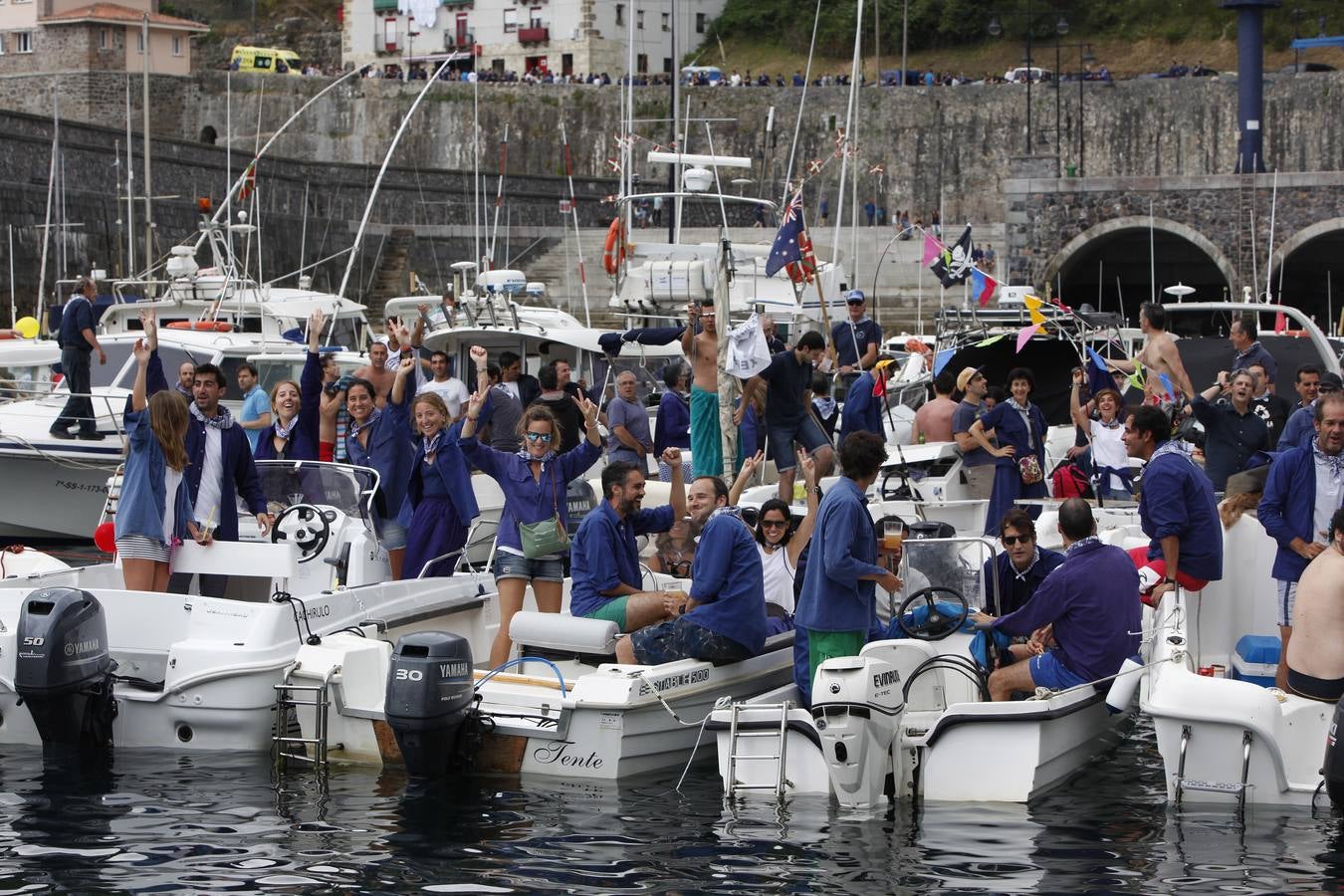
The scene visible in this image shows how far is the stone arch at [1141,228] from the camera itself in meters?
39.9

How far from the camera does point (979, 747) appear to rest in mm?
7504

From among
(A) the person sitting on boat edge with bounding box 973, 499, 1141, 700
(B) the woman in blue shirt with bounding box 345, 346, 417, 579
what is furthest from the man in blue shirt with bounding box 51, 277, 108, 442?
(A) the person sitting on boat edge with bounding box 973, 499, 1141, 700

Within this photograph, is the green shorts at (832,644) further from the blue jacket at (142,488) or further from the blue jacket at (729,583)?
the blue jacket at (142,488)

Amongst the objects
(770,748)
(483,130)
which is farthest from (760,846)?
(483,130)

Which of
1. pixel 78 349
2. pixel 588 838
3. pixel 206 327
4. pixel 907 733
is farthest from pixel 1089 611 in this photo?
pixel 206 327

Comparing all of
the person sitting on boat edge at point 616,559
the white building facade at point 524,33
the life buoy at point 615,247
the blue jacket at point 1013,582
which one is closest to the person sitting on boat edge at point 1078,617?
the blue jacket at point 1013,582

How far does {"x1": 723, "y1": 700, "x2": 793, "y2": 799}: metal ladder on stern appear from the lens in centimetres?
750

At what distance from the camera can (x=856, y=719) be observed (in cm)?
720

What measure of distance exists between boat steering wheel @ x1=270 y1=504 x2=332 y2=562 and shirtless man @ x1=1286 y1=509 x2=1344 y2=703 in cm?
487

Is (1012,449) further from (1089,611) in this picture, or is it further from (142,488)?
(142,488)

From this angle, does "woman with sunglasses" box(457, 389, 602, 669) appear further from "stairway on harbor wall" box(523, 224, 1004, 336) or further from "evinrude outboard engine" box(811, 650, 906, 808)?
"stairway on harbor wall" box(523, 224, 1004, 336)

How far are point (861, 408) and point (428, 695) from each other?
6173mm

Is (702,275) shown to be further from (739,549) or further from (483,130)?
(483,130)

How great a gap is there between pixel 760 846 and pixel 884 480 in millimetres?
5931
